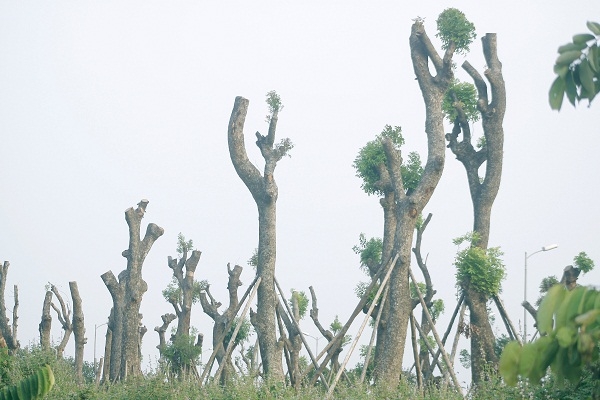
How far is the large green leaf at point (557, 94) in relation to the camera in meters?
4.41

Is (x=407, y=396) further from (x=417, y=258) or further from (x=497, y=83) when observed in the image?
(x=417, y=258)

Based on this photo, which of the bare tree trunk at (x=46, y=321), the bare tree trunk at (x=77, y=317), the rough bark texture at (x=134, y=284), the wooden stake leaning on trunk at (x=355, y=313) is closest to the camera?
the wooden stake leaning on trunk at (x=355, y=313)

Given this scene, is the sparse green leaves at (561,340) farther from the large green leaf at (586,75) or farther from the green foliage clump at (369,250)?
the green foliage clump at (369,250)

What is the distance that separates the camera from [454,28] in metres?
23.4

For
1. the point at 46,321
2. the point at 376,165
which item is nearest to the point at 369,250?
the point at 376,165

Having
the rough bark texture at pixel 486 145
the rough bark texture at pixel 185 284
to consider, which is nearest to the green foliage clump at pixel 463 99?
the rough bark texture at pixel 486 145

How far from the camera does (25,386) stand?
989 cm

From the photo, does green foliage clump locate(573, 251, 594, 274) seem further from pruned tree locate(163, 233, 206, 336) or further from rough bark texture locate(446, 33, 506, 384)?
pruned tree locate(163, 233, 206, 336)

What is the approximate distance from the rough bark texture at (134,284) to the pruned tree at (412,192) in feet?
30.2

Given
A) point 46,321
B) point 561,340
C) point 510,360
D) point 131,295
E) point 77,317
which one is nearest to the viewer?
point 561,340

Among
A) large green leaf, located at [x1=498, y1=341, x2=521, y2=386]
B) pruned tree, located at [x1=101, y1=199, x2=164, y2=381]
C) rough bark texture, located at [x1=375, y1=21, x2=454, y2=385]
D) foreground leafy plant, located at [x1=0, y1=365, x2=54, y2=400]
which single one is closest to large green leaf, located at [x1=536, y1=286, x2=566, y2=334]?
large green leaf, located at [x1=498, y1=341, x2=521, y2=386]

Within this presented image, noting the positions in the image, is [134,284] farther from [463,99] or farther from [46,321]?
[463,99]

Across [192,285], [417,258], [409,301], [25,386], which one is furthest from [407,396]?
[192,285]

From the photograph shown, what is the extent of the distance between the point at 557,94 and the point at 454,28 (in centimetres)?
1961
